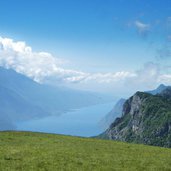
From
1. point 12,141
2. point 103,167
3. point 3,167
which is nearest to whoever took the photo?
point 3,167

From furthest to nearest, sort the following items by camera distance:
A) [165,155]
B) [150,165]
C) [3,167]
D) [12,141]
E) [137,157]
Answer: [12,141] < [165,155] < [137,157] < [150,165] < [3,167]

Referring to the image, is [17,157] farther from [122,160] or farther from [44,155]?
[122,160]

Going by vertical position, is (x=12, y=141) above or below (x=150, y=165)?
above

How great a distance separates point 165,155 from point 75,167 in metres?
14.6

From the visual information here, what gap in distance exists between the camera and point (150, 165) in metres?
34.4

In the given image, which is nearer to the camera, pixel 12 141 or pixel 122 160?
pixel 122 160

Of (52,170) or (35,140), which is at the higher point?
(35,140)

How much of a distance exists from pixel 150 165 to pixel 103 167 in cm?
525

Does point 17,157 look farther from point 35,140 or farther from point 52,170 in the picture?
point 35,140

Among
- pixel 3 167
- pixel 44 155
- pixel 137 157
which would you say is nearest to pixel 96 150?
pixel 137 157

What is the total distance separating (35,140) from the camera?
48.5 metres

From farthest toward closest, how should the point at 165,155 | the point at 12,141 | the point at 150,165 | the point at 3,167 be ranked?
the point at 12,141 < the point at 165,155 < the point at 150,165 < the point at 3,167

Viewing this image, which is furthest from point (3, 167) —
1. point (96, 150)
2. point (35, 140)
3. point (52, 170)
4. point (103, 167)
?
point (35, 140)

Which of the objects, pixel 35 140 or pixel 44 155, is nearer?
pixel 44 155
